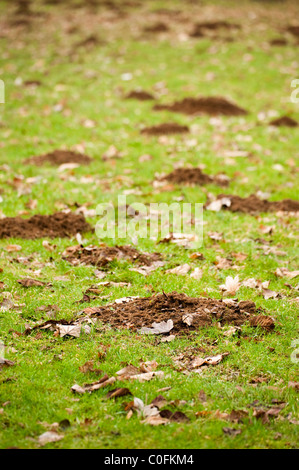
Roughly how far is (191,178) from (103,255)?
11.1 feet

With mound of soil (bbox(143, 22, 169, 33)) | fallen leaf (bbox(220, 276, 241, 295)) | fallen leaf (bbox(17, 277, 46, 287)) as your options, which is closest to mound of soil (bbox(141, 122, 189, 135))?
fallen leaf (bbox(220, 276, 241, 295))

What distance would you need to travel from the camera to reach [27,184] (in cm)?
899

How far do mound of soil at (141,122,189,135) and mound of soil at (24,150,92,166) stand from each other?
6.89ft

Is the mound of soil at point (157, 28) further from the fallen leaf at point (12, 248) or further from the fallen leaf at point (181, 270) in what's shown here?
the fallen leaf at point (181, 270)

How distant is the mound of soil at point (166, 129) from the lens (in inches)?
462

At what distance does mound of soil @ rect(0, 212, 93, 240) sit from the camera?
7.03m

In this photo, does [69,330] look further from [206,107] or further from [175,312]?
[206,107]

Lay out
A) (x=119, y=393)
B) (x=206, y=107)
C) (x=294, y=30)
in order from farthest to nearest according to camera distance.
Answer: (x=294, y=30) < (x=206, y=107) < (x=119, y=393)

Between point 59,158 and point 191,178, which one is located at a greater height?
point 59,158

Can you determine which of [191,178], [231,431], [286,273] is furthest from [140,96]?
[231,431]

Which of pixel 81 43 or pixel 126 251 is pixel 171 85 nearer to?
pixel 81 43

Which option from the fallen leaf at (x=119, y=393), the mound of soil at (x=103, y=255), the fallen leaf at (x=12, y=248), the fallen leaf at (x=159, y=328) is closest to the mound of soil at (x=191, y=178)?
the mound of soil at (x=103, y=255)

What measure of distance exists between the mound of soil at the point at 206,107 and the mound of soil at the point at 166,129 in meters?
1.38

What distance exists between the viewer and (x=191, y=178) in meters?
9.21
